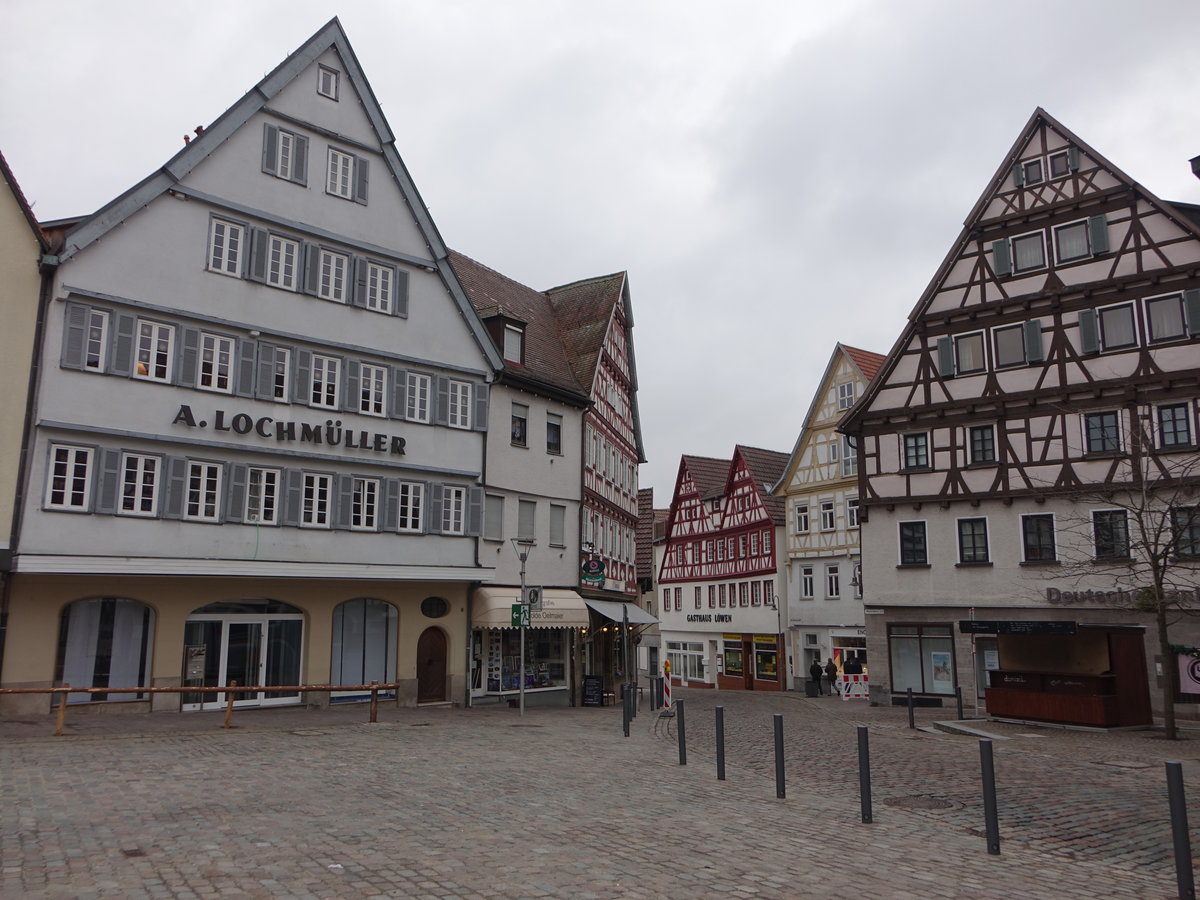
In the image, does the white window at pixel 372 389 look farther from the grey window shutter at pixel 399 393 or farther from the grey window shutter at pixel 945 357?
the grey window shutter at pixel 945 357

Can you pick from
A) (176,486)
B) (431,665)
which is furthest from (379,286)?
(431,665)

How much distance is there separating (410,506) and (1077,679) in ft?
54.7

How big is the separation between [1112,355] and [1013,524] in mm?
5420

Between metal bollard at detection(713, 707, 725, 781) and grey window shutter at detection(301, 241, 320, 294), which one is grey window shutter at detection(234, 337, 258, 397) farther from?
metal bollard at detection(713, 707, 725, 781)

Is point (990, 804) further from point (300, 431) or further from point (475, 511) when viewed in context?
point (475, 511)

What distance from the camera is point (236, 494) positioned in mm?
22344

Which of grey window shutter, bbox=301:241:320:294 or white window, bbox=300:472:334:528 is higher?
grey window shutter, bbox=301:241:320:294

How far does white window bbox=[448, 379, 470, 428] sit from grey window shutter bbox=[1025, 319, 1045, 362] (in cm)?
1629

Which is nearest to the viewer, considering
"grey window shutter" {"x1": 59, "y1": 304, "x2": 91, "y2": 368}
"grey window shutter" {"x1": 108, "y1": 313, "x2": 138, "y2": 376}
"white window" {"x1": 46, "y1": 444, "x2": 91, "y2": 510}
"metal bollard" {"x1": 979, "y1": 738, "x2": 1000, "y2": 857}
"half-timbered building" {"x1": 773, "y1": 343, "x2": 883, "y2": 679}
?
"metal bollard" {"x1": 979, "y1": 738, "x2": 1000, "y2": 857}

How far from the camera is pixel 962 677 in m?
29.4

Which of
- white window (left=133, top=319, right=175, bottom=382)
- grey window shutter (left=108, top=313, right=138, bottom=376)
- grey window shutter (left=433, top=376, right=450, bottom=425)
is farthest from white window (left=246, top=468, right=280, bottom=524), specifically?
grey window shutter (left=433, top=376, right=450, bottom=425)

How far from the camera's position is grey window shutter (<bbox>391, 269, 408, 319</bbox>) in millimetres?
26250

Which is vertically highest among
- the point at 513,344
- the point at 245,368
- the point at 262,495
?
the point at 513,344

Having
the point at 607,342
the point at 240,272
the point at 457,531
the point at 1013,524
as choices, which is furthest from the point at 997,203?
the point at 240,272
